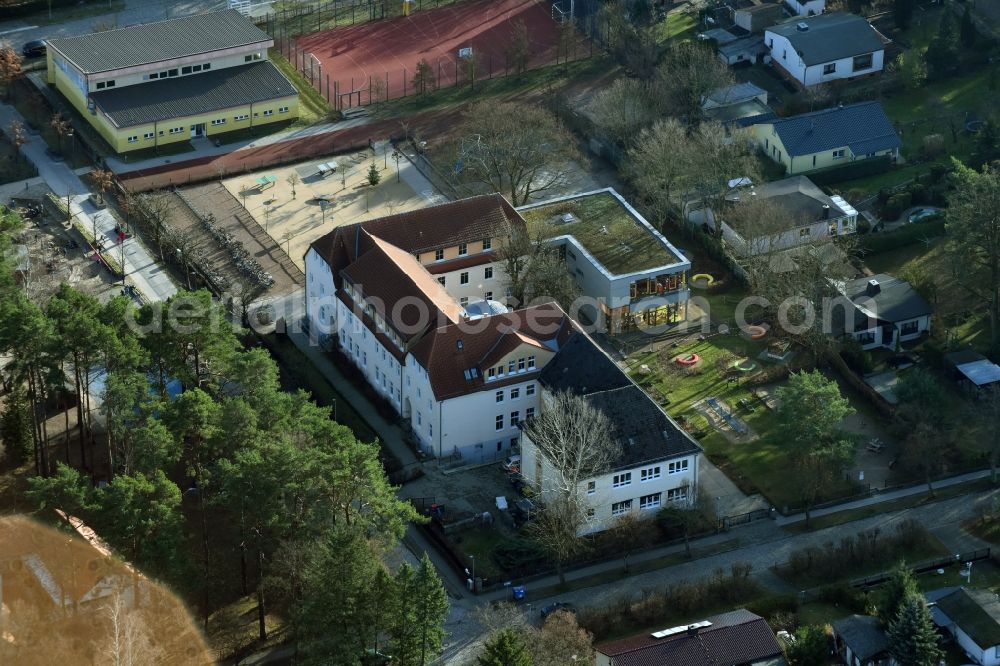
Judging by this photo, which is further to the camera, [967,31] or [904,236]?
[967,31]

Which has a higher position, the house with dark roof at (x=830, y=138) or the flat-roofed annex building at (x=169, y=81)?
the flat-roofed annex building at (x=169, y=81)

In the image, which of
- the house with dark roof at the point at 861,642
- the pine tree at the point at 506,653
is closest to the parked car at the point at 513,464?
the pine tree at the point at 506,653

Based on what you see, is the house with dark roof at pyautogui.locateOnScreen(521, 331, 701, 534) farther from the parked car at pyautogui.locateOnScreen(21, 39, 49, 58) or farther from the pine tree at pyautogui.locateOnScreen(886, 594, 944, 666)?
the parked car at pyautogui.locateOnScreen(21, 39, 49, 58)

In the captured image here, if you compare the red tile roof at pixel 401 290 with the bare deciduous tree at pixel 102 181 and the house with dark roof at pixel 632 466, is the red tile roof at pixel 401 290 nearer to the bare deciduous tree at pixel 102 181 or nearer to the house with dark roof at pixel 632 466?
the house with dark roof at pixel 632 466

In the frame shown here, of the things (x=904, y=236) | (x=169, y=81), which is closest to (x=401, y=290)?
(x=904, y=236)

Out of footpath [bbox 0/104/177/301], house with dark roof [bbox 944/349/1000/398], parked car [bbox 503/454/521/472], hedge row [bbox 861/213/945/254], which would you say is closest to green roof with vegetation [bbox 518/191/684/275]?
hedge row [bbox 861/213/945/254]

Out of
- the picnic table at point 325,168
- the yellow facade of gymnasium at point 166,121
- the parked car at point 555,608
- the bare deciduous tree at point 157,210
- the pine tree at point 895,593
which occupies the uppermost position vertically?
the yellow facade of gymnasium at point 166,121

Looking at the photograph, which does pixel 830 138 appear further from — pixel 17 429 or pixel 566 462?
pixel 17 429
